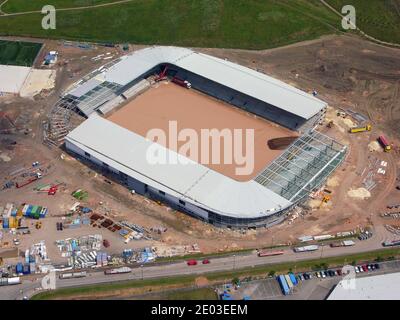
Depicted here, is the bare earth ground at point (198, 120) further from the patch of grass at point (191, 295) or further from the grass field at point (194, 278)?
the patch of grass at point (191, 295)

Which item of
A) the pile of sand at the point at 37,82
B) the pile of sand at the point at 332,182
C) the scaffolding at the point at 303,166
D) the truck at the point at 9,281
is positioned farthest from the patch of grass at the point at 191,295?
the pile of sand at the point at 37,82

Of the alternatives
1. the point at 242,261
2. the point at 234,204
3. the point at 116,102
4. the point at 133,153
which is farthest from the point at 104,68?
the point at 242,261

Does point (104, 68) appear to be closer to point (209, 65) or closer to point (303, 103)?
point (209, 65)

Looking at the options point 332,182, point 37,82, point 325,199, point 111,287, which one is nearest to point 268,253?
point 325,199

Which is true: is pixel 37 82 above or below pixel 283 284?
above

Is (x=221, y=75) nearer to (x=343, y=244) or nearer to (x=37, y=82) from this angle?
(x=37, y=82)

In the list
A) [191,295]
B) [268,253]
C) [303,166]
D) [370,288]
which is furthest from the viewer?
[303,166]
